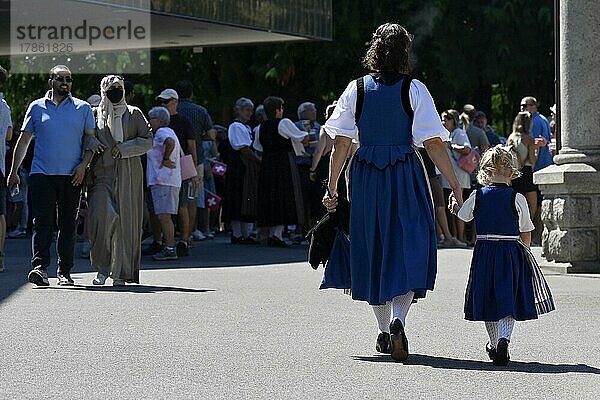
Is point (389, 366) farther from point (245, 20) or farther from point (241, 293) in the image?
point (245, 20)

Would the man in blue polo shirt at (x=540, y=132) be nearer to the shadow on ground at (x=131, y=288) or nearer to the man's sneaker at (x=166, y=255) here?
the man's sneaker at (x=166, y=255)

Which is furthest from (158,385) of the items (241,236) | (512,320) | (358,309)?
(241,236)

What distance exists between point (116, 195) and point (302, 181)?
6730mm

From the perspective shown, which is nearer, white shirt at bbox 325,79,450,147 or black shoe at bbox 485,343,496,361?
black shoe at bbox 485,343,496,361

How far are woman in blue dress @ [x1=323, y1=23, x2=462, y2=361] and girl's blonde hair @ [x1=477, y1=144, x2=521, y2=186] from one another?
18cm

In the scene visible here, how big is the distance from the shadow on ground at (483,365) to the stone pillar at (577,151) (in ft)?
20.6

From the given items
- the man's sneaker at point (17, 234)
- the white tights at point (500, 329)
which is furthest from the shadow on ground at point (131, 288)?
the man's sneaker at point (17, 234)

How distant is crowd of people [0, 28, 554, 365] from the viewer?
841 centimetres

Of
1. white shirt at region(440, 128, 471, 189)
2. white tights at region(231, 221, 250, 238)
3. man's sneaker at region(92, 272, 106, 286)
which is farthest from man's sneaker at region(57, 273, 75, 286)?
white shirt at region(440, 128, 471, 189)

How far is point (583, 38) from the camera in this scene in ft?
46.4

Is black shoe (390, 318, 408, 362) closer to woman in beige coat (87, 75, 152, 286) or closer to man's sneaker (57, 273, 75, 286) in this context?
woman in beige coat (87, 75, 152, 286)

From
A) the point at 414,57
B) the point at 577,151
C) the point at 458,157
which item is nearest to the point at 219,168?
the point at 458,157

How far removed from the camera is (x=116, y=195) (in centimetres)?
1313

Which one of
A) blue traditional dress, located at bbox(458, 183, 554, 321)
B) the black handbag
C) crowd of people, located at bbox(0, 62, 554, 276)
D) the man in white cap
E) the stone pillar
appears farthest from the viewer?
crowd of people, located at bbox(0, 62, 554, 276)
